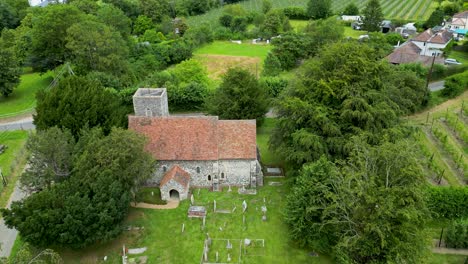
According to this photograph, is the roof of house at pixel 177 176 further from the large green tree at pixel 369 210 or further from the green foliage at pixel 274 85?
the green foliage at pixel 274 85

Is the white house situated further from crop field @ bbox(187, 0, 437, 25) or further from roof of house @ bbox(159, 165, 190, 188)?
roof of house @ bbox(159, 165, 190, 188)

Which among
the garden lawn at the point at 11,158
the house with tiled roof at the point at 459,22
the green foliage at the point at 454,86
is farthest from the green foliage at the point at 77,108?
the house with tiled roof at the point at 459,22

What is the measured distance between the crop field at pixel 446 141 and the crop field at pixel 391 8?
6073 cm

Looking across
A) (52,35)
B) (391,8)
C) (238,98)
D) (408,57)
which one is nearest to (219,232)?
(238,98)

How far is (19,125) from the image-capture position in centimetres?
5525

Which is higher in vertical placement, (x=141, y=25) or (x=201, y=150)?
(x=141, y=25)

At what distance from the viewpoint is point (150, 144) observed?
40375mm

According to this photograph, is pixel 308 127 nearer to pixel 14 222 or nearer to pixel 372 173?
pixel 372 173

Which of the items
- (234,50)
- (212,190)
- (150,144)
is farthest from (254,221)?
(234,50)

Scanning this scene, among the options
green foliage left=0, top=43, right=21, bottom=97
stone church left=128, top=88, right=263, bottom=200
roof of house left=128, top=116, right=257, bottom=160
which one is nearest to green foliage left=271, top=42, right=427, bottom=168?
stone church left=128, top=88, right=263, bottom=200

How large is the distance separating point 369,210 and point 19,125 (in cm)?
4739

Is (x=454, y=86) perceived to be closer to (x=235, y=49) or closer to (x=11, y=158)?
(x=235, y=49)

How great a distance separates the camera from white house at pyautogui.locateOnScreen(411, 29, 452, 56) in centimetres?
7838

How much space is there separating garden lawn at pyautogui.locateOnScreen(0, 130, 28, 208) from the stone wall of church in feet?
47.7
